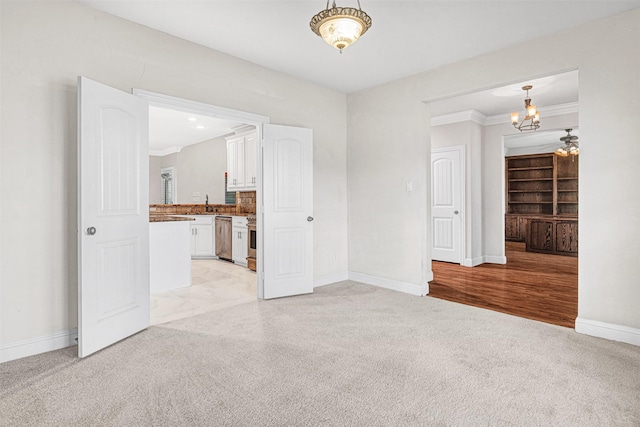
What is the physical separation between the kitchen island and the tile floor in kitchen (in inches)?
5.3

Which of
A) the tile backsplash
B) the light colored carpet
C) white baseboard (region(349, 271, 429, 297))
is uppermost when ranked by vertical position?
the tile backsplash

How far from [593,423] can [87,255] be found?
3.21 m

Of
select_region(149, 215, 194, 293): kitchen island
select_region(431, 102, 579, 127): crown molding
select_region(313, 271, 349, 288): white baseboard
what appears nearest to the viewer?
select_region(149, 215, 194, 293): kitchen island

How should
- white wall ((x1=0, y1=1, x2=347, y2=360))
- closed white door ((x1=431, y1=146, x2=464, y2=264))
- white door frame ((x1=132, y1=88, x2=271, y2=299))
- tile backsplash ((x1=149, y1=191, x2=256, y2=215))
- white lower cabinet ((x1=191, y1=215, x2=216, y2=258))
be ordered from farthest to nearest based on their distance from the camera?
tile backsplash ((x1=149, y1=191, x2=256, y2=215)), white lower cabinet ((x1=191, y1=215, x2=216, y2=258)), closed white door ((x1=431, y1=146, x2=464, y2=264)), white door frame ((x1=132, y1=88, x2=271, y2=299)), white wall ((x1=0, y1=1, x2=347, y2=360))

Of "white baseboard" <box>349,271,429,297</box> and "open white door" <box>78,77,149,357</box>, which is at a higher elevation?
"open white door" <box>78,77,149,357</box>

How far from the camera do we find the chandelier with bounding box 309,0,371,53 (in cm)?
212

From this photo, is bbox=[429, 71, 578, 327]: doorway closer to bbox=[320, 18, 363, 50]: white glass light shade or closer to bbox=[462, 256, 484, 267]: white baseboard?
bbox=[462, 256, 484, 267]: white baseboard

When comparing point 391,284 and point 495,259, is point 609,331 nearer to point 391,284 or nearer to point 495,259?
point 391,284

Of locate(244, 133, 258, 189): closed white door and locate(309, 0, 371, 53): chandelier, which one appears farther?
locate(244, 133, 258, 189): closed white door

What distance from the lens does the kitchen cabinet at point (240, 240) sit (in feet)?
20.2

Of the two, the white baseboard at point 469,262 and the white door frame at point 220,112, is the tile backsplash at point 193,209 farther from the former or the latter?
the white baseboard at point 469,262

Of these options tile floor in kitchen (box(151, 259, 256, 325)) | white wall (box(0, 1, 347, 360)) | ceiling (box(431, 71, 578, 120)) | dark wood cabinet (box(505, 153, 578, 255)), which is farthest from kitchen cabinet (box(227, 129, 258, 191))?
dark wood cabinet (box(505, 153, 578, 255))

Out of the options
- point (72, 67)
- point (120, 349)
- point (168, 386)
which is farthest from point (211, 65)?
point (168, 386)

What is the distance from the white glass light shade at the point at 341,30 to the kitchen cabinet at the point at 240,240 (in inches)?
169
